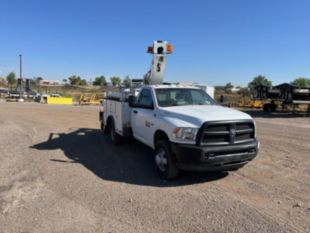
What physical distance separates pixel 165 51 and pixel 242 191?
5.32 meters

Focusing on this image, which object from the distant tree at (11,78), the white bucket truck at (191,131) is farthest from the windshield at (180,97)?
the distant tree at (11,78)

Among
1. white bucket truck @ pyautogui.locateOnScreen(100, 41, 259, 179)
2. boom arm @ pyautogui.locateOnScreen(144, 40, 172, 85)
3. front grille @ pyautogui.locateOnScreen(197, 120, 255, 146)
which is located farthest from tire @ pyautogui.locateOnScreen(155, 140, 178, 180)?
boom arm @ pyautogui.locateOnScreen(144, 40, 172, 85)

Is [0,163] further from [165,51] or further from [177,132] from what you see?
[165,51]

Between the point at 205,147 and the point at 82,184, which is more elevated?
the point at 205,147

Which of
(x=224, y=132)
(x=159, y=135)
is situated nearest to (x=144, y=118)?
(x=159, y=135)

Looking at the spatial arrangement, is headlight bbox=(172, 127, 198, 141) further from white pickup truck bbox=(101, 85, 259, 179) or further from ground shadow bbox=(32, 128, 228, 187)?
ground shadow bbox=(32, 128, 228, 187)

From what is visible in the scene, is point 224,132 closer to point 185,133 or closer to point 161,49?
point 185,133

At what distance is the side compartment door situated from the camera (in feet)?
21.9

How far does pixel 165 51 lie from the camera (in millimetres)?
9102

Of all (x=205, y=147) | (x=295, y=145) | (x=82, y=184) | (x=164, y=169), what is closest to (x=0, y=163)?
(x=82, y=184)

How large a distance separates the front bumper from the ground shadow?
1.83ft

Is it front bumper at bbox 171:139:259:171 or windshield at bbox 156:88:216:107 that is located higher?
windshield at bbox 156:88:216:107

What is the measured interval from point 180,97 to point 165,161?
181 centimetres

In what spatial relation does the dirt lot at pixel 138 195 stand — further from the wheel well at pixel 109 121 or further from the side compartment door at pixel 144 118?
the wheel well at pixel 109 121
